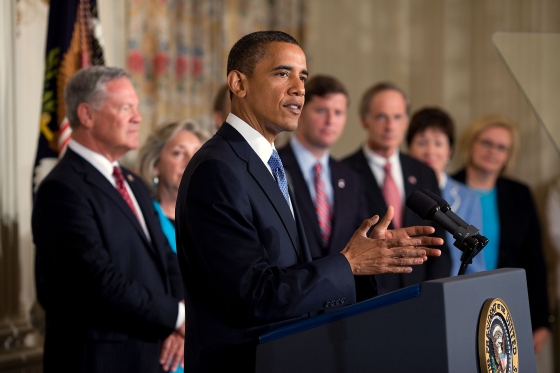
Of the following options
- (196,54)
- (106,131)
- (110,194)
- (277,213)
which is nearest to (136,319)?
(110,194)

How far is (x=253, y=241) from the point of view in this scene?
175 centimetres

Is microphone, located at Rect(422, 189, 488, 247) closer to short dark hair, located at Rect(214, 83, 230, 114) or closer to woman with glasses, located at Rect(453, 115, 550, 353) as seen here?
short dark hair, located at Rect(214, 83, 230, 114)

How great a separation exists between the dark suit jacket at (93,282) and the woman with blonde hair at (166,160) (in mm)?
708

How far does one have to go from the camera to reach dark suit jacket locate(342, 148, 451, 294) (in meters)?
3.51

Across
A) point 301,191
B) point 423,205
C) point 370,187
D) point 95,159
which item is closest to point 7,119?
point 95,159

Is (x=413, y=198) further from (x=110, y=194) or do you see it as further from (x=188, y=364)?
(x=110, y=194)

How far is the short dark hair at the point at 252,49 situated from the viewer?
198 centimetres

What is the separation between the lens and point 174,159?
345 cm

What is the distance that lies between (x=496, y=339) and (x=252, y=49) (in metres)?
0.97

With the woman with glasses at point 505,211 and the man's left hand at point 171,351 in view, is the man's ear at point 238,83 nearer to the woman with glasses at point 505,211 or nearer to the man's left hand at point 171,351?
the man's left hand at point 171,351

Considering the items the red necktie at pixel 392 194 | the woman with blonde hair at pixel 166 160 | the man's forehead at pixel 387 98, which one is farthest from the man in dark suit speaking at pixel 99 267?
the man's forehead at pixel 387 98

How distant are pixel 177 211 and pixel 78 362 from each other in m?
0.98

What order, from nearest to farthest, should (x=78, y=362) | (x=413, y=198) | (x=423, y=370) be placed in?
(x=423, y=370), (x=413, y=198), (x=78, y=362)

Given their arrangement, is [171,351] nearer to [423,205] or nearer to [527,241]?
[423,205]
